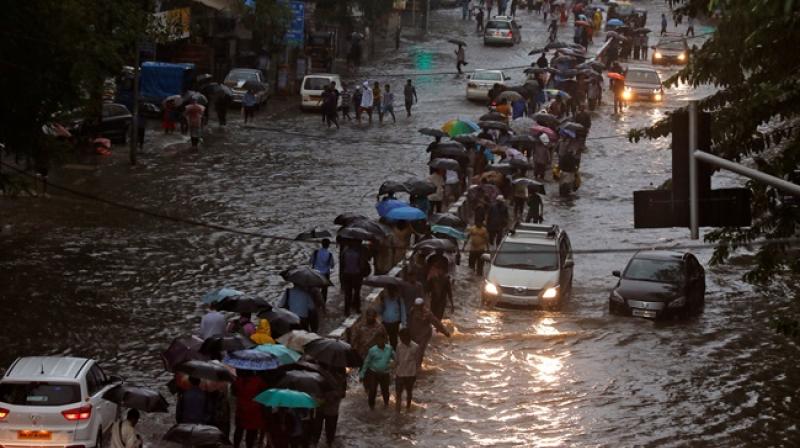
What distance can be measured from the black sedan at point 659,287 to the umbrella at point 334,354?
1027 cm

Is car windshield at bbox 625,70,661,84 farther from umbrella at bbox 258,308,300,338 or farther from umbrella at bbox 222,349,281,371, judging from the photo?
umbrella at bbox 222,349,281,371

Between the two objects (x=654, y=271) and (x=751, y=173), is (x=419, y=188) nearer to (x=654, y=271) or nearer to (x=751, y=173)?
(x=654, y=271)

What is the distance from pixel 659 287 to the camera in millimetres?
29594

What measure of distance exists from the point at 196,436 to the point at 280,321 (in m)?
5.53

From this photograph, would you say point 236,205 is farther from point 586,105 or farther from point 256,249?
point 586,105

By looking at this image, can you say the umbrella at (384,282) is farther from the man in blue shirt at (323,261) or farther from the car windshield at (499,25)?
the car windshield at (499,25)

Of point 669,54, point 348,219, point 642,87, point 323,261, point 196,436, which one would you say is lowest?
point 196,436

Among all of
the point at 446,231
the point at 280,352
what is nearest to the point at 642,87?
the point at 446,231

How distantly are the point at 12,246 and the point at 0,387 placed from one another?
13884 mm

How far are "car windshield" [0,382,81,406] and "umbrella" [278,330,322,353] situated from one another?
3715 mm

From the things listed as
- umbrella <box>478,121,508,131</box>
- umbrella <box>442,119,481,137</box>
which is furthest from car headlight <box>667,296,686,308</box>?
umbrella <box>442,119,481,137</box>

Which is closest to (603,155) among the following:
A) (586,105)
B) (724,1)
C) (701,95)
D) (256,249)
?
(586,105)

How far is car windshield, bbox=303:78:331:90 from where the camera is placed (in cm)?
5420

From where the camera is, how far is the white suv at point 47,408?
18000 mm
